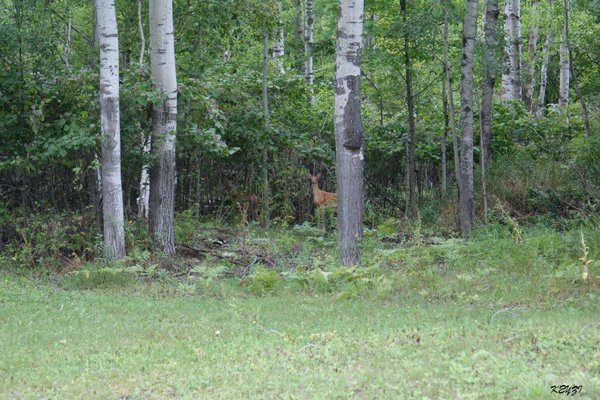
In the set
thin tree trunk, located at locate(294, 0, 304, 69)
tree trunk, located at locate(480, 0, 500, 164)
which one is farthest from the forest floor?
thin tree trunk, located at locate(294, 0, 304, 69)

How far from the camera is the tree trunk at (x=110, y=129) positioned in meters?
13.4

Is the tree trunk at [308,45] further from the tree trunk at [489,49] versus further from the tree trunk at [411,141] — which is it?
the tree trunk at [489,49]

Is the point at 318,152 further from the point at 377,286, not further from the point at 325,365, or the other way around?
the point at 325,365

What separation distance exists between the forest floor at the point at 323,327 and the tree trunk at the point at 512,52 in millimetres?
9409

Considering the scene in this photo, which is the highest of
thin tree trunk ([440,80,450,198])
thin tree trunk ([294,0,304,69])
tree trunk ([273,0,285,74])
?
thin tree trunk ([294,0,304,69])

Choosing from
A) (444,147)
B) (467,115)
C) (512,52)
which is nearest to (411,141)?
(444,147)

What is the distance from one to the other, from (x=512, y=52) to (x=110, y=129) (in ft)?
44.1

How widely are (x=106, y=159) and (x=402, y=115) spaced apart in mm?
10044

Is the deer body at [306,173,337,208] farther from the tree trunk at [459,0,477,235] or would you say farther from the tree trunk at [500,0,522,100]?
the tree trunk at [500,0,522,100]

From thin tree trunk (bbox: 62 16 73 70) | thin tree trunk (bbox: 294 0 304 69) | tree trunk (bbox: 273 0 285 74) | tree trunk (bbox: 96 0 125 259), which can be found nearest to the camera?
tree trunk (bbox: 96 0 125 259)

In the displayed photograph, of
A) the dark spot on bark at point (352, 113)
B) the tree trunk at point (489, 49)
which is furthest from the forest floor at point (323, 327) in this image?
the tree trunk at point (489, 49)

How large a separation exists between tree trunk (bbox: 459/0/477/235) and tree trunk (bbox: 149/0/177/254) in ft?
16.8

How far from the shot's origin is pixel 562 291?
10328 millimetres

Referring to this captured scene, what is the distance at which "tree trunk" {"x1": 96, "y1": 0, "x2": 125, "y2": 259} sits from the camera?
13375 millimetres
